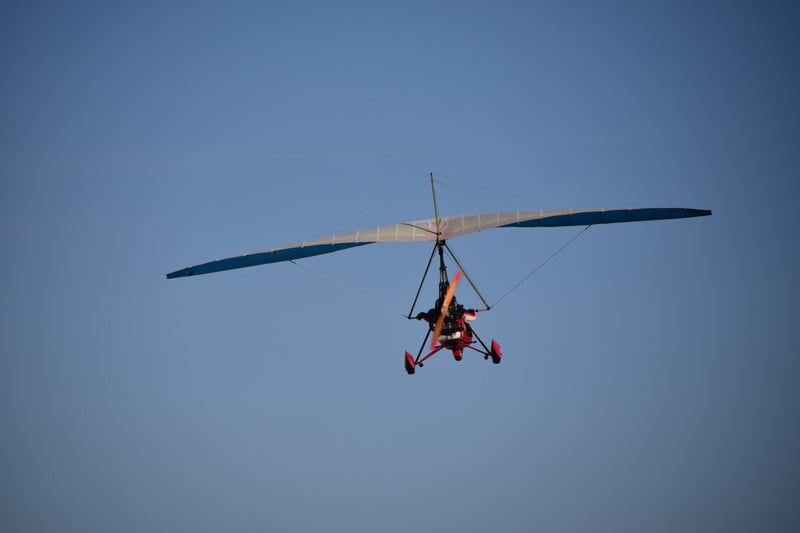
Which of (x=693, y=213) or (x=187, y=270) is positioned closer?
(x=693, y=213)

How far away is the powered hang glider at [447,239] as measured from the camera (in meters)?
42.2

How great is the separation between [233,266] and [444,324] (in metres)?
7.08

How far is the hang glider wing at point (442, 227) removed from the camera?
42.4m

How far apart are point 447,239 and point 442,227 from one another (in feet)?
2.17

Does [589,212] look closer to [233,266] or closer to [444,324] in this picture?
[444,324]

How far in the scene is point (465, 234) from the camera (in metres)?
43.3

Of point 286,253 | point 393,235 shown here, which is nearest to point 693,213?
point 393,235

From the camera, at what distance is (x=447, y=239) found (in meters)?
43.5

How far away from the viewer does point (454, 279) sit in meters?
41.9

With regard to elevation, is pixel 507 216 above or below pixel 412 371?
above

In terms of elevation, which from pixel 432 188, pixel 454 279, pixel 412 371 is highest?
pixel 432 188

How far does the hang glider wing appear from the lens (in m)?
42.4

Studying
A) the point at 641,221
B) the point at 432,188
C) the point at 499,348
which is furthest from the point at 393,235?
the point at 641,221

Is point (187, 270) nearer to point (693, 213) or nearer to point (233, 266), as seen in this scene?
point (233, 266)
